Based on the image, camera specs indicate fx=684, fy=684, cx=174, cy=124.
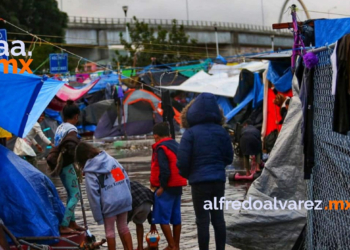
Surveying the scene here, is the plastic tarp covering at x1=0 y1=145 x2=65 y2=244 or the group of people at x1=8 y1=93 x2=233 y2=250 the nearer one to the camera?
the group of people at x1=8 y1=93 x2=233 y2=250

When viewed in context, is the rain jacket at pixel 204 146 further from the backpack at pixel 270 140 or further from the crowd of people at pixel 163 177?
the backpack at pixel 270 140

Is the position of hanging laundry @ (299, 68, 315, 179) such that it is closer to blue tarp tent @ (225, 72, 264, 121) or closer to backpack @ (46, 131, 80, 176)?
backpack @ (46, 131, 80, 176)

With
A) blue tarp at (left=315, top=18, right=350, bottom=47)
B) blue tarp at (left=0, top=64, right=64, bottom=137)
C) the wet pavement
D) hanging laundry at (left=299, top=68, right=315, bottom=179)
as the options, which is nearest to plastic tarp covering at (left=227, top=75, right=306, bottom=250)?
the wet pavement

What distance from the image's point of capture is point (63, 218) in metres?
8.09

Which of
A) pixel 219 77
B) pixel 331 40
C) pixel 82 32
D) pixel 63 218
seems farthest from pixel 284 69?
pixel 82 32

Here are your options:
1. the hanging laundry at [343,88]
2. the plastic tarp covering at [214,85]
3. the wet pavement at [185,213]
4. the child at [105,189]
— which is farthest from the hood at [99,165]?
the plastic tarp covering at [214,85]

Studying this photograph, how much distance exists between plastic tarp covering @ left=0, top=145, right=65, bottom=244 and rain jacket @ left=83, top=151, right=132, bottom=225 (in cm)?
82

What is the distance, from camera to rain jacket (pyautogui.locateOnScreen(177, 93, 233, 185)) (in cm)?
684

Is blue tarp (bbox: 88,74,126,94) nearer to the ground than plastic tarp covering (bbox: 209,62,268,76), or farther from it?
nearer to the ground

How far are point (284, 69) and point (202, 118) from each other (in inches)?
307

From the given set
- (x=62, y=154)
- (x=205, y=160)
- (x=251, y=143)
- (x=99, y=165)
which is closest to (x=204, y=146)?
(x=205, y=160)

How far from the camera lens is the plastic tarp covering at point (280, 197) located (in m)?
7.64

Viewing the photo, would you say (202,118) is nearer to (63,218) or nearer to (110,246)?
(110,246)

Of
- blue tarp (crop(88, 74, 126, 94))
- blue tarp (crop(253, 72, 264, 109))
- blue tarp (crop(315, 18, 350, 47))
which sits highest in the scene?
blue tarp (crop(315, 18, 350, 47))
